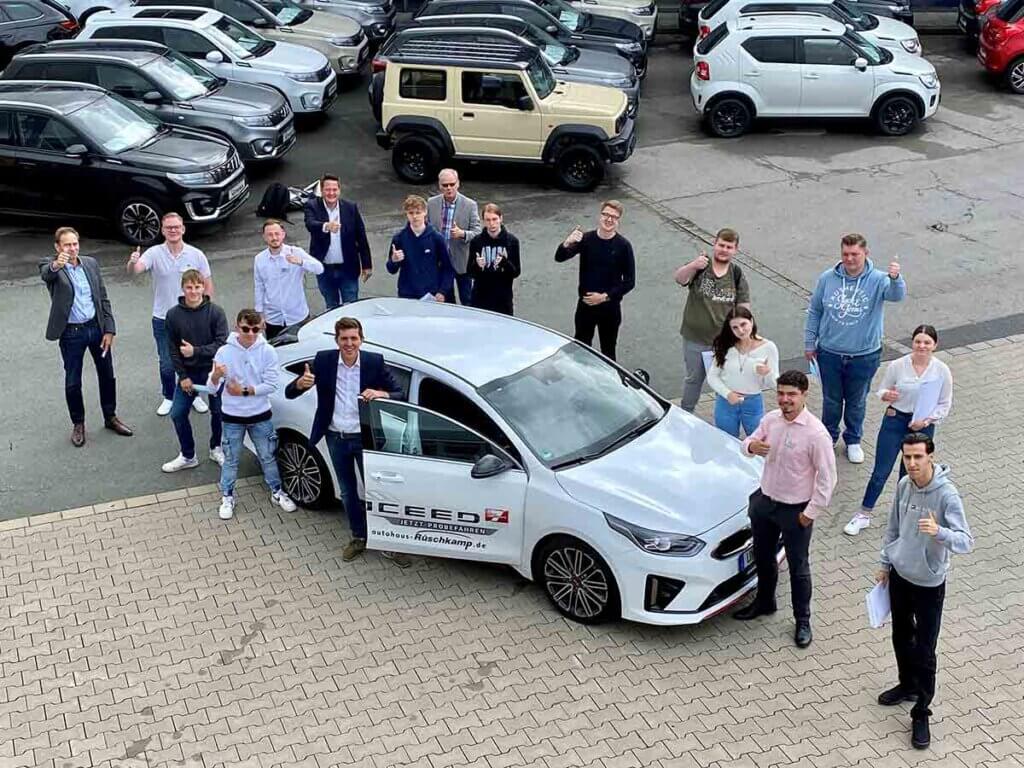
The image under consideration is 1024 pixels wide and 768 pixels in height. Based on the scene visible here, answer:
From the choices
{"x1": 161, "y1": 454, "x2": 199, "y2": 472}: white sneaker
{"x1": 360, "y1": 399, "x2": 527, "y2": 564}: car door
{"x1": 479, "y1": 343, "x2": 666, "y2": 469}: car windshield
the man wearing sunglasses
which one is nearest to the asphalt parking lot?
{"x1": 161, "y1": 454, "x2": 199, "y2": 472}: white sneaker

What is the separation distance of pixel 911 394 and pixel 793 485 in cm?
→ 155

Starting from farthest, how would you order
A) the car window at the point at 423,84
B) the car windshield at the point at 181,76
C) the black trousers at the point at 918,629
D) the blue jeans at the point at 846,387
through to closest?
1. the car windshield at the point at 181,76
2. the car window at the point at 423,84
3. the blue jeans at the point at 846,387
4. the black trousers at the point at 918,629

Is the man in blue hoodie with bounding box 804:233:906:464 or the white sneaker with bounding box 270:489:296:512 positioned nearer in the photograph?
the man in blue hoodie with bounding box 804:233:906:464

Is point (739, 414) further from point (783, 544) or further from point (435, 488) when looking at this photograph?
point (435, 488)

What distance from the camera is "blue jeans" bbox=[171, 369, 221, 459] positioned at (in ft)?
29.0

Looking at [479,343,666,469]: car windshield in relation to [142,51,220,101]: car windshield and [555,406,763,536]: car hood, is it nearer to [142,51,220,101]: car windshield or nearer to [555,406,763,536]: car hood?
[555,406,763,536]: car hood

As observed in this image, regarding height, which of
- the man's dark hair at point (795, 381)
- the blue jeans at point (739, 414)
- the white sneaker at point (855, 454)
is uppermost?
the man's dark hair at point (795, 381)

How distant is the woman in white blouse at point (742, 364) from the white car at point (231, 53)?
35.7 ft

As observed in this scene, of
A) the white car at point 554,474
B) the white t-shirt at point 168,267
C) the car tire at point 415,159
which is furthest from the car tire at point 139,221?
the white car at point 554,474

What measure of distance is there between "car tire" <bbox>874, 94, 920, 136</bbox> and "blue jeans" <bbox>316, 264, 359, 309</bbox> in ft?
31.8

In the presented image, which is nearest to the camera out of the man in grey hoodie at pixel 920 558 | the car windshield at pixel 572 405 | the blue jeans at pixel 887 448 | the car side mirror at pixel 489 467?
the man in grey hoodie at pixel 920 558

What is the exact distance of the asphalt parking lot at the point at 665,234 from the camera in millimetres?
9984

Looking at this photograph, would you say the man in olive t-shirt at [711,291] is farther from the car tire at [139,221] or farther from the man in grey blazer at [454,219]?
the car tire at [139,221]

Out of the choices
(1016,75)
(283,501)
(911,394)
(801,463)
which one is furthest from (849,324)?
(1016,75)
